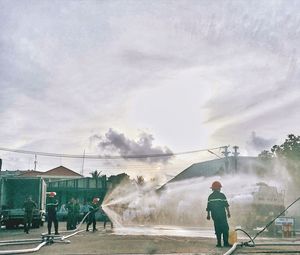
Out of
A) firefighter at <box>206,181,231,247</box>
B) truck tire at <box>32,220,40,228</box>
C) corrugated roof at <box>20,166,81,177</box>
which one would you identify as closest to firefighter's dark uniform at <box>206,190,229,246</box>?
firefighter at <box>206,181,231,247</box>

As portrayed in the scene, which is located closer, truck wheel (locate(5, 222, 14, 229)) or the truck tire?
truck wheel (locate(5, 222, 14, 229))

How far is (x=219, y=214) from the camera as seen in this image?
1248cm

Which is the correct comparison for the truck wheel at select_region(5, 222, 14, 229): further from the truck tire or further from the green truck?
the truck tire

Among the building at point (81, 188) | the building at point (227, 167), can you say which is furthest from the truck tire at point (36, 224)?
the building at point (227, 167)

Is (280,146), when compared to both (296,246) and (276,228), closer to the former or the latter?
(276,228)

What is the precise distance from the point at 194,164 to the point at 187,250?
5038 centimetres

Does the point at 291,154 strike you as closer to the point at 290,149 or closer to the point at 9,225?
the point at 290,149

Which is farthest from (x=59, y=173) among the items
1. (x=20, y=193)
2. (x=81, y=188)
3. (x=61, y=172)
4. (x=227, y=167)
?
(x=20, y=193)

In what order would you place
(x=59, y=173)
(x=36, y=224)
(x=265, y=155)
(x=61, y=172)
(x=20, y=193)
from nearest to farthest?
(x=36, y=224) → (x=20, y=193) → (x=265, y=155) → (x=59, y=173) → (x=61, y=172)

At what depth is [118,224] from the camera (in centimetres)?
2817

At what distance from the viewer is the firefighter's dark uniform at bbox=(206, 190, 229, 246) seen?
1224 centimetres

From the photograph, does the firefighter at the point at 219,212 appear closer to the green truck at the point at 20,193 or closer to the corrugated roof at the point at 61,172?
the green truck at the point at 20,193

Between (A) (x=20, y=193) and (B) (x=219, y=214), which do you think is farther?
(A) (x=20, y=193)

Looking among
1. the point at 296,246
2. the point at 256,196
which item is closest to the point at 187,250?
the point at 296,246
